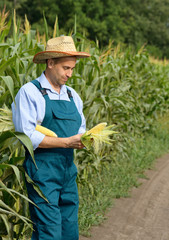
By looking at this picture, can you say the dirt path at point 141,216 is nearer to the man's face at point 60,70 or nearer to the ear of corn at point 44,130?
the ear of corn at point 44,130

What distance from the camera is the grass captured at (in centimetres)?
434

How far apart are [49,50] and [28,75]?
0.99 meters

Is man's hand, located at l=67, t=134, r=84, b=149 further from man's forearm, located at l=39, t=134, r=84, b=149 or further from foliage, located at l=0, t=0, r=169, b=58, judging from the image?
foliage, located at l=0, t=0, r=169, b=58

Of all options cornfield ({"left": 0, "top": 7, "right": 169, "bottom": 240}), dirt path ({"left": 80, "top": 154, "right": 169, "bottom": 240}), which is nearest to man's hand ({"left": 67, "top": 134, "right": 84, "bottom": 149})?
cornfield ({"left": 0, "top": 7, "right": 169, "bottom": 240})

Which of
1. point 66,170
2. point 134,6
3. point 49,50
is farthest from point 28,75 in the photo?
point 134,6

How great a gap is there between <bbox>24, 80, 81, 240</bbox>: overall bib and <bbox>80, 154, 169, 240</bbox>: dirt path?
56.5 inches

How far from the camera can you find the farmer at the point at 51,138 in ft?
8.24

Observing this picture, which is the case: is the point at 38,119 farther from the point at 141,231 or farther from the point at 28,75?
the point at 141,231

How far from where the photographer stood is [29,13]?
3183 centimetres

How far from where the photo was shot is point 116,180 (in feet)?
18.2

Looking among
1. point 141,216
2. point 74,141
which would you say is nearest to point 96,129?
point 74,141

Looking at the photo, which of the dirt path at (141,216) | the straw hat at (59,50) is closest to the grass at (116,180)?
the dirt path at (141,216)

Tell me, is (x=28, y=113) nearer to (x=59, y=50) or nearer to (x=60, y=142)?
(x=60, y=142)

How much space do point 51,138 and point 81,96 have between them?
7.20 feet
